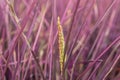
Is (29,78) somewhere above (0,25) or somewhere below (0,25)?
below

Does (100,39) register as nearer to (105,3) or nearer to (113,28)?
(113,28)

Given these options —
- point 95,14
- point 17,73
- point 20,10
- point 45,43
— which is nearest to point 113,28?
point 95,14

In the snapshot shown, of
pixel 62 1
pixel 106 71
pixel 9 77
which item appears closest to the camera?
pixel 106 71

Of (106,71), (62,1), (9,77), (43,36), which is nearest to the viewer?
(106,71)

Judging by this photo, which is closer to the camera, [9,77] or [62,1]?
[9,77]

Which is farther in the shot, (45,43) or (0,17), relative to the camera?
(45,43)

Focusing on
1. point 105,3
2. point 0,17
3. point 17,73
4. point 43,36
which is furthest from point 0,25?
point 105,3

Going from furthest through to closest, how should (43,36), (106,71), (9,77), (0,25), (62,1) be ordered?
(62,1) → (43,36) → (0,25) → (9,77) → (106,71)

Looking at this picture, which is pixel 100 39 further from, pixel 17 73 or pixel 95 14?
pixel 95 14
